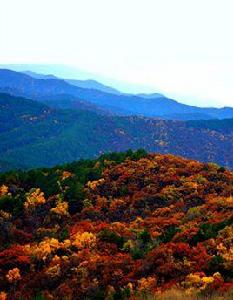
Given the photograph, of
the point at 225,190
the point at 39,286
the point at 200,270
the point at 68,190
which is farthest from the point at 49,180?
the point at 200,270

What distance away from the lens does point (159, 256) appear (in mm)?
22688

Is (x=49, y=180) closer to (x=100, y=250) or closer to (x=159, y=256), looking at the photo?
(x=100, y=250)

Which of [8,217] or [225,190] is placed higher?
[225,190]

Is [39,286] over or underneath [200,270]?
underneath

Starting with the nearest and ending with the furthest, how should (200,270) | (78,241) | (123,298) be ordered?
1. (123,298)
2. (200,270)
3. (78,241)

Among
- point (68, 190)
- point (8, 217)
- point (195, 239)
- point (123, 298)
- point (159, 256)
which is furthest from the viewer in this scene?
point (68, 190)

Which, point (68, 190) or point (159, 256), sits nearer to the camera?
point (159, 256)

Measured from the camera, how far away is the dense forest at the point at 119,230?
21.1 metres

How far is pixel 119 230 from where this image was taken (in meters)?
29.7

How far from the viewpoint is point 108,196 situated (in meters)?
38.6

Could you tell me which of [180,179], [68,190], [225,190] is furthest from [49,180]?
[225,190]

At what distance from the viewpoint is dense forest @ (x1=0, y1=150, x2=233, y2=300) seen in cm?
2112

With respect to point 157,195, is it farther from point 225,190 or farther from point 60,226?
point 60,226

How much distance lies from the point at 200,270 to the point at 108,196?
18.2 meters
